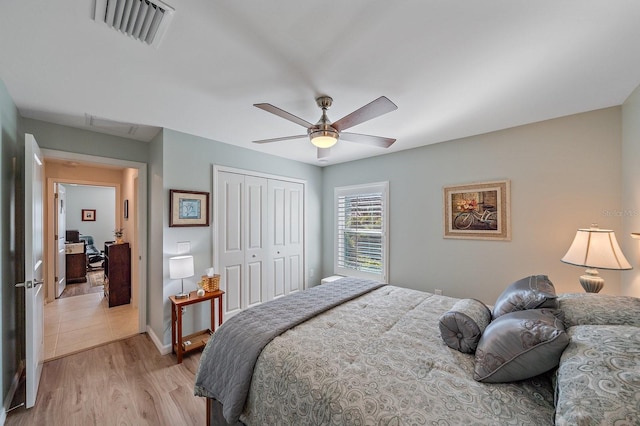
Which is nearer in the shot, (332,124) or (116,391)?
(332,124)

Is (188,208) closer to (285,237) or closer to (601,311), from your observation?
(285,237)

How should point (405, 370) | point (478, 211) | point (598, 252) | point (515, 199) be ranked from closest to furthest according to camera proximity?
1. point (405, 370)
2. point (598, 252)
3. point (515, 199)
4. point (478, 211)

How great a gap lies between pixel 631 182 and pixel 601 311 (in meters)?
1.62

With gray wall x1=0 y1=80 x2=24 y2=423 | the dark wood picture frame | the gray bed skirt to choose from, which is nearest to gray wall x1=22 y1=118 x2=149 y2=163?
gray wall x1=0 y1=80 x2=24 y2=423

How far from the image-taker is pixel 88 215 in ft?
25.6

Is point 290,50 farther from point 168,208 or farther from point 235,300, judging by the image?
point 235,300

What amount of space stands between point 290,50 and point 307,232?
127 inches

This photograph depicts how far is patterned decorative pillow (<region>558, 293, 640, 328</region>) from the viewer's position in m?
1.18

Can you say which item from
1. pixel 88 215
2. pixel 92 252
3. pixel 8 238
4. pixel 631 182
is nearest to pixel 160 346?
pixel 8 238

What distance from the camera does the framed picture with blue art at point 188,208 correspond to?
2812mm

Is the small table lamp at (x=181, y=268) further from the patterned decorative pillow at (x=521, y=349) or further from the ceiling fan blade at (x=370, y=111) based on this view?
the patterned decorative pillow at (x=521, y=349)

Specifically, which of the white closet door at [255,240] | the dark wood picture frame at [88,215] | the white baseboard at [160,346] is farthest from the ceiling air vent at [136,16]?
the dark wood picture frame at [88,215]

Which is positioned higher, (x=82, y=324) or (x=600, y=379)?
(x=600, y=379)

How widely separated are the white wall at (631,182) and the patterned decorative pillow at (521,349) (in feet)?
5.45
